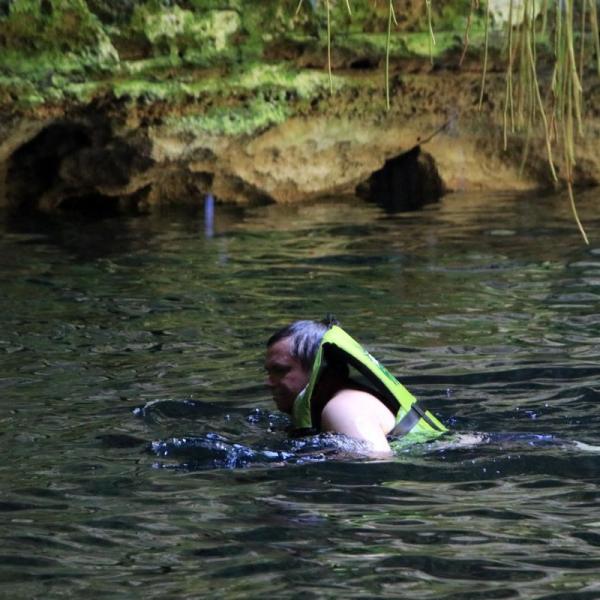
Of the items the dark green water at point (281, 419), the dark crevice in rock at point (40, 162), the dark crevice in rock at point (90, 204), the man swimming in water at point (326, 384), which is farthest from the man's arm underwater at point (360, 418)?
the dark crevice in rock at point (90, 204)

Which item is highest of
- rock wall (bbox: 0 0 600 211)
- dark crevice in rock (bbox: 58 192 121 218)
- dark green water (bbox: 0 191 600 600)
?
rock wall (bbox: 0 0 600 211)

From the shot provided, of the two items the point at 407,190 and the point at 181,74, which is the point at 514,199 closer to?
the point at 407,190

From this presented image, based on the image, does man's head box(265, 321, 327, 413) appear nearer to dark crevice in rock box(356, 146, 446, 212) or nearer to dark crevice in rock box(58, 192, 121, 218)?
dark crevice in rock box(58, 192, 121, 218)

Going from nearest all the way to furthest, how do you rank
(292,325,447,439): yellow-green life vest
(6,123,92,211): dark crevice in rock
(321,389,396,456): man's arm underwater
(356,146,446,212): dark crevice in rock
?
(321,389,396,456): man's arm underwater, (292,325,447,439): yellow-green life vest, (6,123,92,211): dark crevice in rock, (356,146,446,212): dark crevice in rock

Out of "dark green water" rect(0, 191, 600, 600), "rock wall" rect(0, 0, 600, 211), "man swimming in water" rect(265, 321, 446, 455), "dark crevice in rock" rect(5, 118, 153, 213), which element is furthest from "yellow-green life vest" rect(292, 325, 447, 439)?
"dark crevice in rock" rect(5, 118, 153, 213)

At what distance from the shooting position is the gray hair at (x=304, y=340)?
5496mm

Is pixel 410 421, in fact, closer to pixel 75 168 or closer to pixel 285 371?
pixel 285 371

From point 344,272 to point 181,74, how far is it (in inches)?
126

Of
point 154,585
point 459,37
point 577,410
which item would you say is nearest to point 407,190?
point 459,37

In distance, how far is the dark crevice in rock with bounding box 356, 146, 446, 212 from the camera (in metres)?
14.0

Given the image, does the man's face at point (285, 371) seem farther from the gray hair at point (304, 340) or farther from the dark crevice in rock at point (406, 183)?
the dark crevice in rock at point (406, 183)

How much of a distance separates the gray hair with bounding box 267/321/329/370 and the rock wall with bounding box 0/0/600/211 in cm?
594

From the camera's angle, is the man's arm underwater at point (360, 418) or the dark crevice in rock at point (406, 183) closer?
the man's arm underwater at point (360, 418)

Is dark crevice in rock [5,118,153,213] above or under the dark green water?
above
